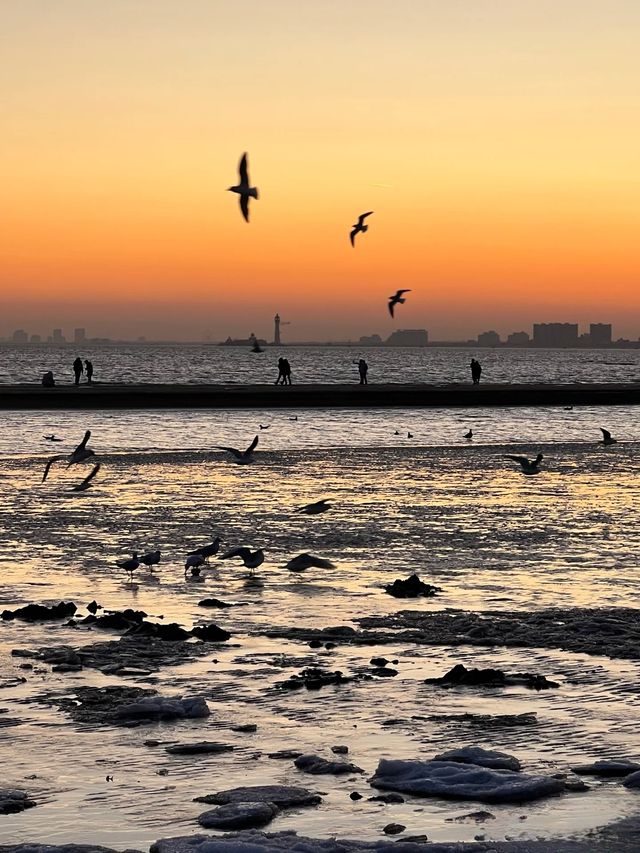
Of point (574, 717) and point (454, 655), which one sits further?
point (454, 655)

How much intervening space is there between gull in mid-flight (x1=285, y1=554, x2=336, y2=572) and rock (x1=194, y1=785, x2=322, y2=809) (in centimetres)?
728

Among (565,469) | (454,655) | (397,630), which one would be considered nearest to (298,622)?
(397,630)

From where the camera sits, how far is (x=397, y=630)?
1245 centimetres

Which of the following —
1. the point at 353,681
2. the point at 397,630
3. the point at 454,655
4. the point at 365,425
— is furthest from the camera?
the point at 365,425

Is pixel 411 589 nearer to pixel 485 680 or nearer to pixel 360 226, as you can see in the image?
pixel 485 680

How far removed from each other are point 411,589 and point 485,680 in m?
3.73

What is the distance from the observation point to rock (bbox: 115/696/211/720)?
948 cm

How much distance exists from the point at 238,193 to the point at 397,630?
587 centimetres

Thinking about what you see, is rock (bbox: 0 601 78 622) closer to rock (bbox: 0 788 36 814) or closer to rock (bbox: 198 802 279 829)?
rock (bbox: 0 788 36 814)

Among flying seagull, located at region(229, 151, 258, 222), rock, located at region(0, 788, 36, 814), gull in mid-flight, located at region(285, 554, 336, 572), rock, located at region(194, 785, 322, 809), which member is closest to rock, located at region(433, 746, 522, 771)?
rock, located at region(194, 785, 322, 809)

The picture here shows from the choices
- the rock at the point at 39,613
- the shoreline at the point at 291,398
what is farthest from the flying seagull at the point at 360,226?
the shoreline at the point at 291,398

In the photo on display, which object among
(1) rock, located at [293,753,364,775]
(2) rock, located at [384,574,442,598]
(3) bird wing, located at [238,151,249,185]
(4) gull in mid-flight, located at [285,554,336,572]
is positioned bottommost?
(1) rock, located at [293,753,364,775]

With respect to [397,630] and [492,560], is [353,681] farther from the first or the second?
[492,560]

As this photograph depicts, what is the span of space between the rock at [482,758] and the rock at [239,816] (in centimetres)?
133
